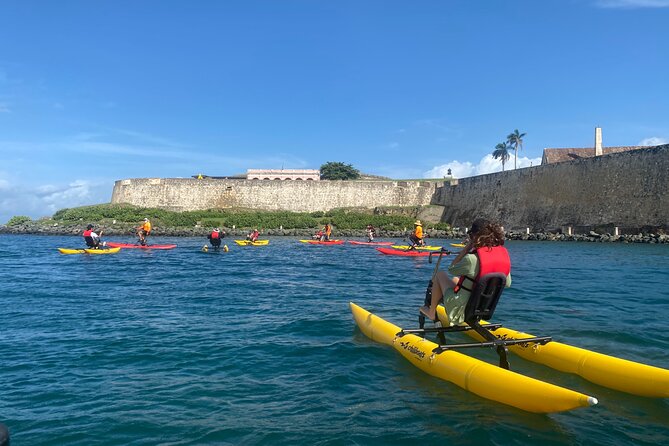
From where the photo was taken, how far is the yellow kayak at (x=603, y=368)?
4719 millimetres

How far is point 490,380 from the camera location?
15.4 ft

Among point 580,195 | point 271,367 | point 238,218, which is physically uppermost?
point 580,195

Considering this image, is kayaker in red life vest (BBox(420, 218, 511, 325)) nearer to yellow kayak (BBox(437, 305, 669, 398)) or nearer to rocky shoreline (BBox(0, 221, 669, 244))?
yellow kayak (BBox(437, 305, 669, 398))

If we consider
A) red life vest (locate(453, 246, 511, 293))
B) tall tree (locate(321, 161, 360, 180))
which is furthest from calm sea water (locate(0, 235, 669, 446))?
tall tree (locate(321, 161, 360, 180))

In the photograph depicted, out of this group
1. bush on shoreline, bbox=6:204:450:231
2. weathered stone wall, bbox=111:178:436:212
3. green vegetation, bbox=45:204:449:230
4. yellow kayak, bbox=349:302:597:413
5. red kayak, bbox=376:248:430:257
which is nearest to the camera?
yellow kayak, bbox=349:302:597:413

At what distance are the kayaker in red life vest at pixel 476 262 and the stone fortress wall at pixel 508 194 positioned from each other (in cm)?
3114

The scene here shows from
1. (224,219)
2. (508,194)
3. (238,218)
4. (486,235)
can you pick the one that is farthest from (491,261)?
(224,219)

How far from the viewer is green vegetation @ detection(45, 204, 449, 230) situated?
48.5m

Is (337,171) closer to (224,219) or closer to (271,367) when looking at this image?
(224,219)

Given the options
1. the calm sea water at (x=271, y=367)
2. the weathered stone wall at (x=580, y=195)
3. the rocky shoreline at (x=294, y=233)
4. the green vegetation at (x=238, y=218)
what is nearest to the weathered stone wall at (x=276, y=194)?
the green vegetation at (x=238, y=218)

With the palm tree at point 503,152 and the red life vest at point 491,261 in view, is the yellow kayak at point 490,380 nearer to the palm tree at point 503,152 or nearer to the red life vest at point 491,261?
the red life vest at point 491,261

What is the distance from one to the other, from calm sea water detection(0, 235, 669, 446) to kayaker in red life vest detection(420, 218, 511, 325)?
0.85 metres

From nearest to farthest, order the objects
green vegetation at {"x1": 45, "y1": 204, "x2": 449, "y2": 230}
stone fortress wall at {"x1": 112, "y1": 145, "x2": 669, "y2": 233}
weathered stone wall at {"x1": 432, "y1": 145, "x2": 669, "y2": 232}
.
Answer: weathered stone wall at {"x1": 432, "y1": 145, "x2": 669, "y2": 232} → stone fortress wall at {"x1": 112, "y1": 145, "x2": 669, "y2": 233} → green vegetation at {"x1": 45, "y1": 204, "x2": 449, "y2": 230}

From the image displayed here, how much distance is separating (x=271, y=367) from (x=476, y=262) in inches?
107
